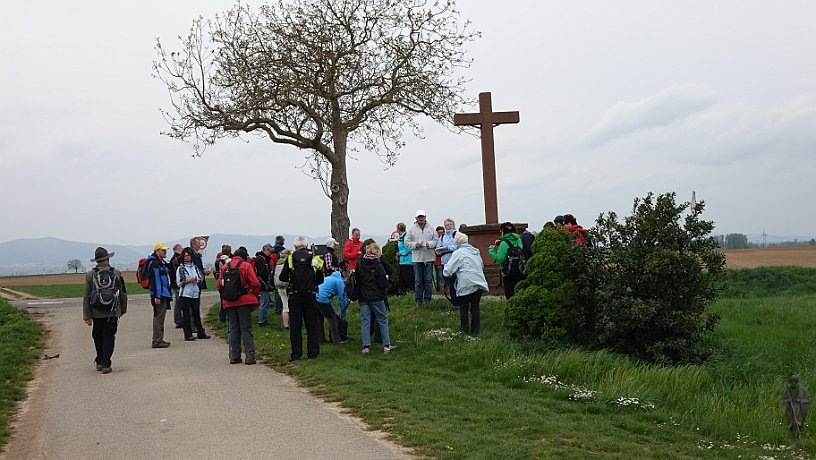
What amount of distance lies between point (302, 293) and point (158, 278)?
362cm

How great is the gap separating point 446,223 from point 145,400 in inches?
320

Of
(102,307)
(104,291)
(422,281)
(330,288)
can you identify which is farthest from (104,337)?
(422,281)

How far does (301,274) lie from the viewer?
12180 millimetres

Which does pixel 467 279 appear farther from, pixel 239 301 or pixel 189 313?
pixel 189 313

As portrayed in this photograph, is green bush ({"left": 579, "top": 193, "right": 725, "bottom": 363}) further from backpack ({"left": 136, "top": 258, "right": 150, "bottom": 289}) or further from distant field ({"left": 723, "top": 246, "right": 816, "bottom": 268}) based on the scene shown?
distant field ({"left": 723, "top": 246, "right": 816, "bottom": 268})

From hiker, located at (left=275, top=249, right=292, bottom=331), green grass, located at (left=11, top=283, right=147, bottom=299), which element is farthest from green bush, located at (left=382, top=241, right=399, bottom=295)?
green grass, located at (left=11, top=283, right=147, bottom=299)

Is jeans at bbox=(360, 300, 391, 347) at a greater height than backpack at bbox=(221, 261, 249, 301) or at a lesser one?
lesser

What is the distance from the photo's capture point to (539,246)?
1277 centimetres

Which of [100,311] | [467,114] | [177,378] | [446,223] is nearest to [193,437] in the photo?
[177,378]

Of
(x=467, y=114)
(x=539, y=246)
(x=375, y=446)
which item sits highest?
(x=467, y=114)

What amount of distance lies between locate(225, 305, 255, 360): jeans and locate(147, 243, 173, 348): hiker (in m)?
2.26

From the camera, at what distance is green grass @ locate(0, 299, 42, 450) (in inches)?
363

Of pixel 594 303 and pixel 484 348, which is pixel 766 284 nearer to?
pixel 594 303

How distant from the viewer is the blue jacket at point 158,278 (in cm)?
1429
